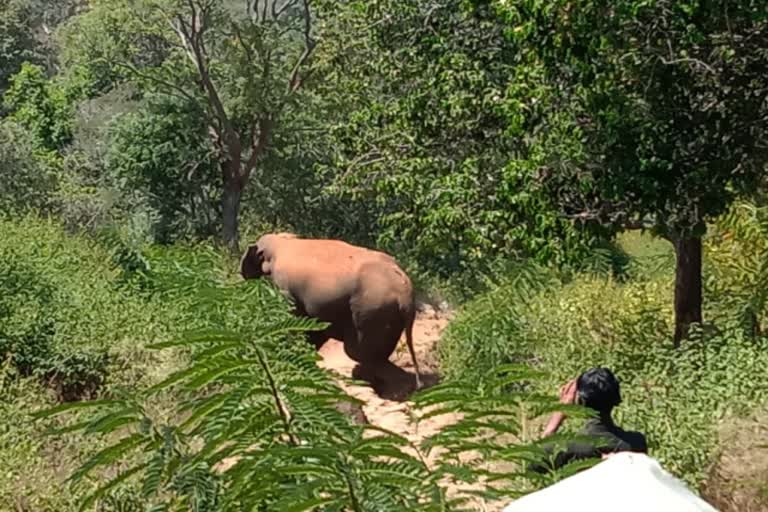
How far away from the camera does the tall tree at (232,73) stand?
1722cm

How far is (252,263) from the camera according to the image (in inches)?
470

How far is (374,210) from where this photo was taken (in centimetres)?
1764

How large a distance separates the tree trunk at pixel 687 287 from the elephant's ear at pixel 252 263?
5.17m

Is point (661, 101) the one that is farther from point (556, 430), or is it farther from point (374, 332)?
point (374, 332)

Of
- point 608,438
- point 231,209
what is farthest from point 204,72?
point 608,438

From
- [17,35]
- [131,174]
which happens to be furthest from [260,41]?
[17,35]

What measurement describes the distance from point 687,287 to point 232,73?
11.2 metres

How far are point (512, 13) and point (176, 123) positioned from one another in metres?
11.6

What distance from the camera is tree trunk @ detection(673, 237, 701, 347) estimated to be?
797cm

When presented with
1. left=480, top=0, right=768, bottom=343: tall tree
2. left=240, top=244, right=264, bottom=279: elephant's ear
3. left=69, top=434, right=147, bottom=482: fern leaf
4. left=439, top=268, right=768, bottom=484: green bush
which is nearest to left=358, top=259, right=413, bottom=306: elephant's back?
Result: left=439, top=268, right=768, bottom=484: green bush

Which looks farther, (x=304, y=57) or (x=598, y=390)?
(x=304, y=57)

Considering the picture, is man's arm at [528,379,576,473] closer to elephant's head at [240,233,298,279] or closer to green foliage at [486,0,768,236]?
green foliage at [486,0,768,236]

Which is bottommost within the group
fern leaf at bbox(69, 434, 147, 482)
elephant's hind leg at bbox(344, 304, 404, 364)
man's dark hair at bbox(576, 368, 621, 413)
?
elephant's hind leg at bbox(344, 304, 404, 364)

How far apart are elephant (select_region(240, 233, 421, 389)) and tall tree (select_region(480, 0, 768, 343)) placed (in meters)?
3.85
